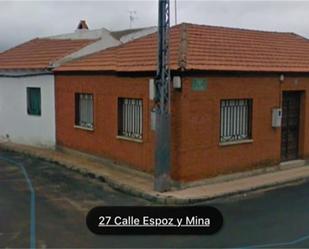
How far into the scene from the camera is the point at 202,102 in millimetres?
11461

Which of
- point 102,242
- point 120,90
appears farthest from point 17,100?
point 102,242

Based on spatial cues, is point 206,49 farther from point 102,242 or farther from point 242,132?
point 102,242

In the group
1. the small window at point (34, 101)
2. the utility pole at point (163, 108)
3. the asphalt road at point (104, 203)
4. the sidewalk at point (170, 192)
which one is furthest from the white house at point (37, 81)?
the utility pole at point (163, 108)

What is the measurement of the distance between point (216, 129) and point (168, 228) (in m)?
4.31

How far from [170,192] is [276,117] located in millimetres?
4293

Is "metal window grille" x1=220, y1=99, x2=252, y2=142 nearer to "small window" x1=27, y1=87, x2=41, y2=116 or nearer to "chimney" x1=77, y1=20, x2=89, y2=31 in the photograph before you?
"small window" x1=27, y1=87, x2=41, y2=116

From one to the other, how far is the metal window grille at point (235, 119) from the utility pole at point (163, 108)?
2.13m

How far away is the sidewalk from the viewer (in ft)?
34.7

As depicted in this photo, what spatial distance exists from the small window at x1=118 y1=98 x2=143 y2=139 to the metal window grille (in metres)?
2.26


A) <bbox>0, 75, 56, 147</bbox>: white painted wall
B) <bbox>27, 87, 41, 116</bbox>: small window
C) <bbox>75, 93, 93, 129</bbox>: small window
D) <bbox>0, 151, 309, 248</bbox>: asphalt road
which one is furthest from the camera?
<bbox>27, 87, 41, 116</bbox>: small window

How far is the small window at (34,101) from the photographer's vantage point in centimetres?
1759

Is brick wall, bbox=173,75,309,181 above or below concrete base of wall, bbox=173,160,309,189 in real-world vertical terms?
above

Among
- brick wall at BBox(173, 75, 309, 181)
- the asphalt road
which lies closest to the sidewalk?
the asphalt road

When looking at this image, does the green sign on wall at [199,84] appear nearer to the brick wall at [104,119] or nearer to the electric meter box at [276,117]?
the brick wall at [104,119]
